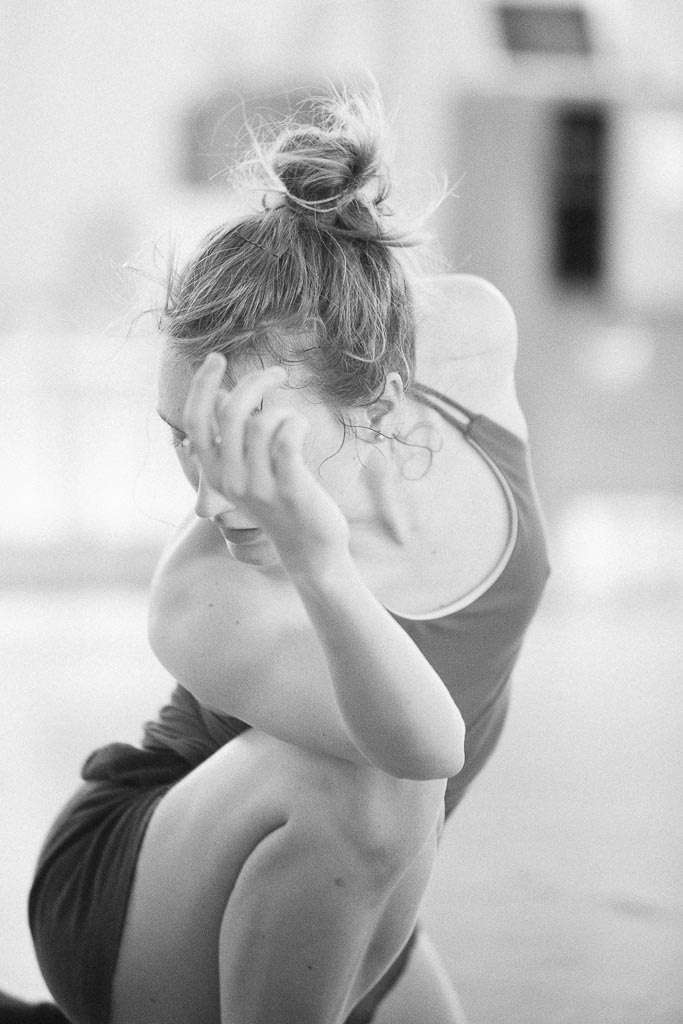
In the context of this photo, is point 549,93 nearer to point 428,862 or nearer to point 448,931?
point 448,931

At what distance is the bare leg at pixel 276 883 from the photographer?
2.53 feet

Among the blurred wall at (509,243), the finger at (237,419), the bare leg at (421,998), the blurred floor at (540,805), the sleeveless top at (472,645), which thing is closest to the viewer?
the finger at (237,419)

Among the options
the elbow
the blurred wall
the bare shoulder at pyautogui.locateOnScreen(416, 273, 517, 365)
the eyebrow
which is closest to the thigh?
the elbow

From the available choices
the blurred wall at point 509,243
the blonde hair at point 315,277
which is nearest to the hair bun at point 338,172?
the blonde hair at point 315,277

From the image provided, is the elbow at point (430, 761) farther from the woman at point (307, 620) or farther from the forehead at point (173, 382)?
the forehead at point (173, 382)

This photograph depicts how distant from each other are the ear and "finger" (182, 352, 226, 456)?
0.51 ft

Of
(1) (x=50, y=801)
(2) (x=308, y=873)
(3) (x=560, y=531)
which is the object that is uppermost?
(2) (x=308, y=873)

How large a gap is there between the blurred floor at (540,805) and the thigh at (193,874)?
0.92 feet

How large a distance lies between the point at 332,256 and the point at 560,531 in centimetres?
250

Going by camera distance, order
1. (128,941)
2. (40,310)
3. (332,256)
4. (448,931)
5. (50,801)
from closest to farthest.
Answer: (332,256)
(128,941)
(448,931)
(50,801)
(40,310)

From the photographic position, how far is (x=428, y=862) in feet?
2.72

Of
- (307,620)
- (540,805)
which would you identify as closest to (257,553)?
(307,620)

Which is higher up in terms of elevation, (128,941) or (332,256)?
(332,256)

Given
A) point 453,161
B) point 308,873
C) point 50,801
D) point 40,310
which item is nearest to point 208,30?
point 40,310
